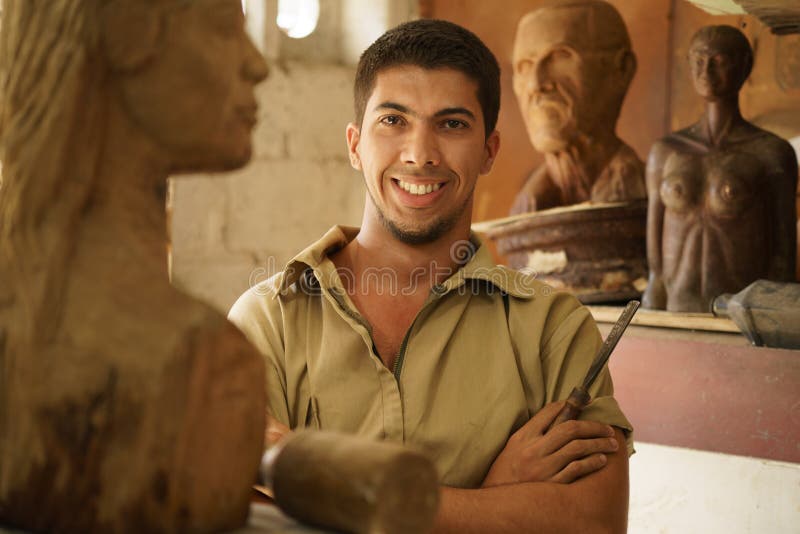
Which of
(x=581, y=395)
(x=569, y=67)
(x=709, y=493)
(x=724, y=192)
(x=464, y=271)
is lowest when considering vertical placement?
(x=709, y=493)

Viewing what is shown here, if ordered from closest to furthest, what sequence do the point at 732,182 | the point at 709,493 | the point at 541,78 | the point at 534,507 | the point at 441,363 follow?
the point at 534,507 → the point at 441,363 → the point at 709,493 → the point at 732,182 → the point at 541,78

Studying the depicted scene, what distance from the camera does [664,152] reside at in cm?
276

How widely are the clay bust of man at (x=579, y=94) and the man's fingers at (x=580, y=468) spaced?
1.87 m

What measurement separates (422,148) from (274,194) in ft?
6.34

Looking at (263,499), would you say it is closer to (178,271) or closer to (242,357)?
(242,357)

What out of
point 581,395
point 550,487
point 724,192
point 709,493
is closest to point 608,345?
point 581,395

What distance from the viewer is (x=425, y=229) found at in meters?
1.46

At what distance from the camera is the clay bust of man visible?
3100 mm

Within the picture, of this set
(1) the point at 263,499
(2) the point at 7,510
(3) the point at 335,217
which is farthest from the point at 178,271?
(2) the point at 7,510

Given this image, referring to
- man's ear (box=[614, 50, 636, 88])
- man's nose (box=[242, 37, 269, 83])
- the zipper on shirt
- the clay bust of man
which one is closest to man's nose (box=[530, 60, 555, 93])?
the clay bust of man

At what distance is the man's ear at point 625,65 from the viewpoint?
3.18 m

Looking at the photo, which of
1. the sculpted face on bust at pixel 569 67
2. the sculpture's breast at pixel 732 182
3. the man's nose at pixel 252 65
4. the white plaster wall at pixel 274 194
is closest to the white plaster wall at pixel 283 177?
the white plaster wall at pixel 274 194

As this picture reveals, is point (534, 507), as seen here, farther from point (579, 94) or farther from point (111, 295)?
point (579, 94)

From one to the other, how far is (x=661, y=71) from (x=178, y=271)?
1.85 m
